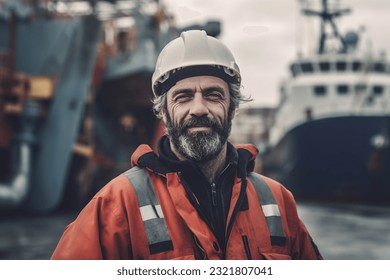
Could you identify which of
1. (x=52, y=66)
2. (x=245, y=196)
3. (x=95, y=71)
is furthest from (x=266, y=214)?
(x=95, y=71)

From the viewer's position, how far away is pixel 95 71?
508 inches

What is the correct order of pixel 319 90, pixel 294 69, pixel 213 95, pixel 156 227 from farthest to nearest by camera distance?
pixel 294 69 → pixel 319 90 → pixel 213 95 → pixel 156 227

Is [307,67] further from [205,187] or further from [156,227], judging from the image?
[156,227]

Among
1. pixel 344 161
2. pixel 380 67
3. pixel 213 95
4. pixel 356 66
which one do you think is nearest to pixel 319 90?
pixel 356 66

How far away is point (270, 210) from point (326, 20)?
1345cm

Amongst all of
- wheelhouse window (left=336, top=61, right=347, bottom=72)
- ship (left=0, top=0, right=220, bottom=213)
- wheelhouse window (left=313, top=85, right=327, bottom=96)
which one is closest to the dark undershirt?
ship (left=0, top=0, right=220, bottom=213)

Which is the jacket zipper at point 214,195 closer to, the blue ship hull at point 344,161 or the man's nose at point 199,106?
the man's nose at point 199,106

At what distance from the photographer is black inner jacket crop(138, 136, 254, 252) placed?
1.80m

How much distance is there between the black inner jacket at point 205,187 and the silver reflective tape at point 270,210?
80mm

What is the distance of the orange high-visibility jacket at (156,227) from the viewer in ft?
5.70

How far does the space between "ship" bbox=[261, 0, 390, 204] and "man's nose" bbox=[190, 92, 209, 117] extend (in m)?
11.4

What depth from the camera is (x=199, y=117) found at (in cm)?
184

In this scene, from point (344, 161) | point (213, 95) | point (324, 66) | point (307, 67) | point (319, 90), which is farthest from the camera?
point (307, 67)

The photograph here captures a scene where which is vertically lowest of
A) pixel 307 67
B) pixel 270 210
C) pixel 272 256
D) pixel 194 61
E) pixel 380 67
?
pixel 380 67
